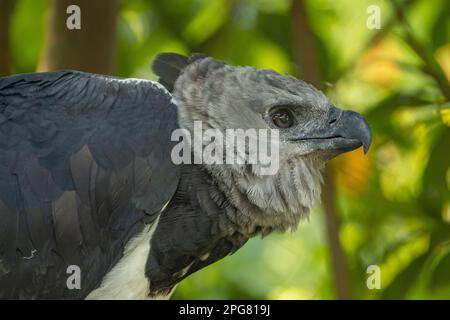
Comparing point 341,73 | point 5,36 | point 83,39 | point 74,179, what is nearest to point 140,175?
point 74,179

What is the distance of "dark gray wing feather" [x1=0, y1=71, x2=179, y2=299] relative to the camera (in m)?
4.56

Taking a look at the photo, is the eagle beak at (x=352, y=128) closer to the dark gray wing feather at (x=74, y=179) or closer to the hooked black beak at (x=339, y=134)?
the hooked black beak at (x=339, y=134)

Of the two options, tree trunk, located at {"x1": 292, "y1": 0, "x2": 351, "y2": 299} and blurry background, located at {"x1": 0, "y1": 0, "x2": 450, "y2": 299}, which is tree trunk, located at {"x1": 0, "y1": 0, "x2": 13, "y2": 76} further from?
tree trunk, located at {"x1": 292, "y1": 0, "x2": 351, "y2": 299}

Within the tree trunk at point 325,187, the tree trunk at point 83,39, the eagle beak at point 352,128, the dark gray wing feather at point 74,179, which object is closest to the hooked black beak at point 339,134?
the eagle beak at point 352,128

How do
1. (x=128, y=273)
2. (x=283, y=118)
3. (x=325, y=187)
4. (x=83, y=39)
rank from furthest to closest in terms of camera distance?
(x=325, y=187) → (x=83, y=39) → (x=283, y=118) → (x=128, y=273)

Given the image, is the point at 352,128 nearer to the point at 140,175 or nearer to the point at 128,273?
the point at 140,175

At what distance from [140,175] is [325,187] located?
5.73 feet

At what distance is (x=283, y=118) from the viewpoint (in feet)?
16.6

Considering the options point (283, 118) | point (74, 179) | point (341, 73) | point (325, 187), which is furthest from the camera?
point (341, 73)

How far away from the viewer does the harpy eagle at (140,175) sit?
4.59m

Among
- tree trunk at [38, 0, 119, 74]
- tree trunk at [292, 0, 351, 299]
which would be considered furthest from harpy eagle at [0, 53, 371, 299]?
tree trunk at [292, 0, 351, 299]

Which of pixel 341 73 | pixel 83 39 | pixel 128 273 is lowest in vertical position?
pixel 128 273

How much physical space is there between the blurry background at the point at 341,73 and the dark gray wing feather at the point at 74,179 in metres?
1.12

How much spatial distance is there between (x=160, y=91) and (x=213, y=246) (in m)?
0.85
